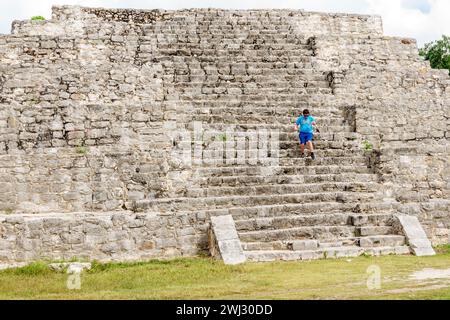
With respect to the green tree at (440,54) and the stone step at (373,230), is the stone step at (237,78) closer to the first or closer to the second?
the stone step at (373,230)

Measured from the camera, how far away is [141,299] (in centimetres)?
650

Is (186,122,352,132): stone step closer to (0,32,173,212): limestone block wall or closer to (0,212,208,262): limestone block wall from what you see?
(0,32,173,212): limestone block wall

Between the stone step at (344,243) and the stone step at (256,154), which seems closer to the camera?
the stone step at (344,243)

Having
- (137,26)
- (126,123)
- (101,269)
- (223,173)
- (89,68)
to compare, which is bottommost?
(101,269)

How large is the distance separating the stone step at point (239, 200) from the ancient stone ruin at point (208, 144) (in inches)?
1.1

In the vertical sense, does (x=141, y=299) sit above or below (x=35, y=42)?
below

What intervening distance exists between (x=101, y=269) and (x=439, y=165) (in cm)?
749

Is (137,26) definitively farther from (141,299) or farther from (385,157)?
(141,299)

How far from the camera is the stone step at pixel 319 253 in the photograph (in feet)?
30.2

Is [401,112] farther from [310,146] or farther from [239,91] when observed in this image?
[239,91]

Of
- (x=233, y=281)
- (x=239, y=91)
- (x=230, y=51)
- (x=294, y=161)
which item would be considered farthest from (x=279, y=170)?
(x=230, y=51)

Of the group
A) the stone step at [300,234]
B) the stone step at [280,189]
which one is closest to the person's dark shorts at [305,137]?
the stone step at [280,189]

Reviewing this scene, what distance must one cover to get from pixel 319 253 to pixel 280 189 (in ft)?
6.36
